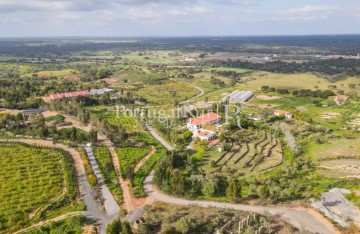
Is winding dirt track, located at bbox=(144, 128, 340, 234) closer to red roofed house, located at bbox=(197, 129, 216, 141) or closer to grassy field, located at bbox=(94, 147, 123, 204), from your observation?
grassy field, located at bbox=(94, 147, 123, 204)

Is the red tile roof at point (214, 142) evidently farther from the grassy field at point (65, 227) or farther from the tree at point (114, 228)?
the tree at point (114, 228)

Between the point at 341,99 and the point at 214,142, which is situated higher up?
the point at 341,99

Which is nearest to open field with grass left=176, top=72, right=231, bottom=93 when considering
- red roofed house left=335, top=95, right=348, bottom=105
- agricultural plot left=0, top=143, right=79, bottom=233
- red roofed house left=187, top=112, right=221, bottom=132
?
red roofed house left=335, top=95, right=348, bottom=105

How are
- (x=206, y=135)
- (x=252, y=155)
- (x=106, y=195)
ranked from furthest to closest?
(x=206, y=135) < (x=252, y=155) < (x=106, y=195)

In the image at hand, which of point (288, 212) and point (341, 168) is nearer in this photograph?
point (288, 212)

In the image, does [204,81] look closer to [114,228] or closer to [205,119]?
[205,119]

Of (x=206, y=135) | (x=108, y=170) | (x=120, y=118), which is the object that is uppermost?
(x=206, y=135)

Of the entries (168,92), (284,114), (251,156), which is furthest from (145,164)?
(168,92)
